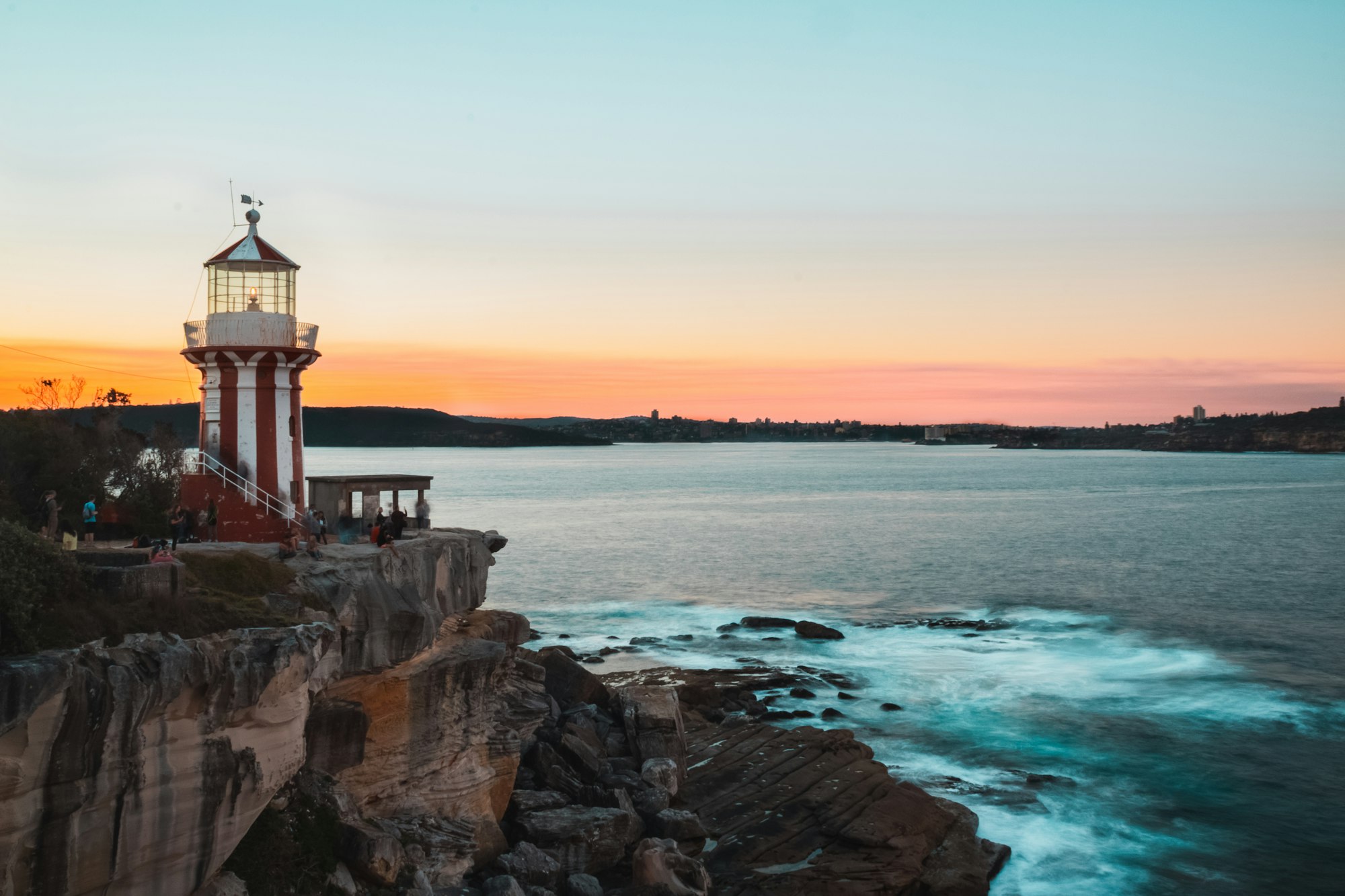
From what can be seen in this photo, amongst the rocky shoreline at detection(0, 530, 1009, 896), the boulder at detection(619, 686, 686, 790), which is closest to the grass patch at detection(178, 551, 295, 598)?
the rocky shoreline at detection(0, 530, 1009, 896)

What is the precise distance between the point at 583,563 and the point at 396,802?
146 feet

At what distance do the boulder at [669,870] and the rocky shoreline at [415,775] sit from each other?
43 mm

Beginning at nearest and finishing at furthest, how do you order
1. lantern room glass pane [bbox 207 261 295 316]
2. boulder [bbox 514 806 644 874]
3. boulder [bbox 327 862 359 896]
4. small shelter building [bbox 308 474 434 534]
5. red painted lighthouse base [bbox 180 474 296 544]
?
boulder [bbox 327 862 359 896] < boulder [bbox 514 806 644 874] < red painted lighthouse base [bbox 180 474 296 544] < lantern room glass pane [bbox 207 261 295 316] < small shelter building [bbox 308 474 434 534]

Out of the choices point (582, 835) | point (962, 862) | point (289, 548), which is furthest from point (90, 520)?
point (962, 862)

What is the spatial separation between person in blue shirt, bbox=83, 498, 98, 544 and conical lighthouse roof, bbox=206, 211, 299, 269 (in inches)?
211

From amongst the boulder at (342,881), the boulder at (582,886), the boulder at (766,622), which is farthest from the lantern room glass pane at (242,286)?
the boulder at (766,622)

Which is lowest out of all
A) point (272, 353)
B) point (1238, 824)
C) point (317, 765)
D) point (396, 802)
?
point (1238, 824)

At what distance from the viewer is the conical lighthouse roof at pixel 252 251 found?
20250 millimetres

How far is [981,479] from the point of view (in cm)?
15550

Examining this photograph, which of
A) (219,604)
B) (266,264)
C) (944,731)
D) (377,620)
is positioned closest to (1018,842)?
(944,731)

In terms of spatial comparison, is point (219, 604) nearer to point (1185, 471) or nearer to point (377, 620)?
point (377, 620)

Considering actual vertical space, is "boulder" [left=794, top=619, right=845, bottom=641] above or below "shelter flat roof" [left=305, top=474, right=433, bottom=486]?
below

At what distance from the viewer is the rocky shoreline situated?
1063 cm

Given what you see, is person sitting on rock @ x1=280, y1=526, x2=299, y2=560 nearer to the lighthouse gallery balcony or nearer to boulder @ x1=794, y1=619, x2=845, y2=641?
the lighthouse gallery balcony
